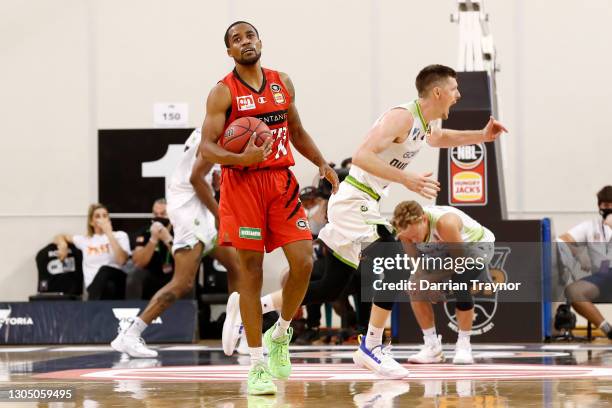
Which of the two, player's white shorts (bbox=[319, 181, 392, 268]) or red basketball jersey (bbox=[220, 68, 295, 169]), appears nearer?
red basketball jersey (bbox=[220, 68, 295, 169])

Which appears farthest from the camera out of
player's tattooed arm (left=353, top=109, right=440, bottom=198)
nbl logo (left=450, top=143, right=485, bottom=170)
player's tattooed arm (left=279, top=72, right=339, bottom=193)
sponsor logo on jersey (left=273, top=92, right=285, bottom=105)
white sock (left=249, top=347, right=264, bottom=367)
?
nbl logo (left=450, top=143, right=485, bottom=170)

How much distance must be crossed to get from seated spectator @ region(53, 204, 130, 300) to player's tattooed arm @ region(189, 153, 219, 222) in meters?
3.59

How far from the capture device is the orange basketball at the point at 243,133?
17.0ft

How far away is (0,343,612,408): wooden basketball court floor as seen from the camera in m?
4.80

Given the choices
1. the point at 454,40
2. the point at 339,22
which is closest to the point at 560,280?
the point at 454,40

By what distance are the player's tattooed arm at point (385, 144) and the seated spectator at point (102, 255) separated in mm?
6053

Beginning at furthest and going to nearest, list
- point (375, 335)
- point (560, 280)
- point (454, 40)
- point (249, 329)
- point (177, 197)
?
Result: point (454, 40) → point (560, 280) → point (177, 197) → point (375, 335) → point (249, 329)

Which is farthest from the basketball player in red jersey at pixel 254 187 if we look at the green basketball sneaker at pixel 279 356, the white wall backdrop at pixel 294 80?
the white wall backdrop at pixel 294 80

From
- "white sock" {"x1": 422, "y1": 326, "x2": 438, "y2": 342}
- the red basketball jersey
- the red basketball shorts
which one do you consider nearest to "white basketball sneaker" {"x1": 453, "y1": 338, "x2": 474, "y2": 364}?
"white sock" {"x1": 422, "y1": 326, "x2": 438, "y2": 342}

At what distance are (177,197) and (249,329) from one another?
3431mm

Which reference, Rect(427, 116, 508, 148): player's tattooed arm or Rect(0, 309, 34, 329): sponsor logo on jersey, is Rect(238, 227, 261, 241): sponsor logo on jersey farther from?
Rect(0, 309, 34, 329): sponsor logo on jersey

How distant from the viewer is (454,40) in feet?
42.0

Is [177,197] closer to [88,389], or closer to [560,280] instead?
[88,389]

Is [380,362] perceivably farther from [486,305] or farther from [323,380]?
[486,305]
